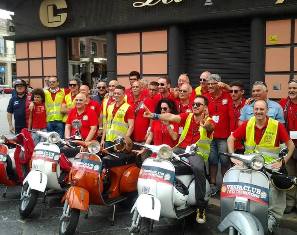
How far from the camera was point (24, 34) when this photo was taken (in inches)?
542

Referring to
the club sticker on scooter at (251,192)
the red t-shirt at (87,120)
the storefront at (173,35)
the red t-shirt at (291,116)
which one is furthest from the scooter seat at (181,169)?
the storefront at (173,35)

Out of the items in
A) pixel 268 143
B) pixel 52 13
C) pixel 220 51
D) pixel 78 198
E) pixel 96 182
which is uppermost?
pixel 52 13

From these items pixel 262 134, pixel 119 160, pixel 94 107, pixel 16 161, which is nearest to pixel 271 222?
pixel 262 134

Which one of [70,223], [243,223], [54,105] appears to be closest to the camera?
[243,223]

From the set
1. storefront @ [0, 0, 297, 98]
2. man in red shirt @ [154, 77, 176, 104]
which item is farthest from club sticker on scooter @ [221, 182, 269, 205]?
storefront @ [0, 0, 297, 98]

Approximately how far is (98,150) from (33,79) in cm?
1006

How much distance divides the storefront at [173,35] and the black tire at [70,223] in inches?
251

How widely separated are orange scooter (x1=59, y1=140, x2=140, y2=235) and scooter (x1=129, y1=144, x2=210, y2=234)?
676 millimetres

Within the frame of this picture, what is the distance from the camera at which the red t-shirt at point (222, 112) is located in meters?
6.07

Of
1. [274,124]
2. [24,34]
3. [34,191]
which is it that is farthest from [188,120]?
[24,34]

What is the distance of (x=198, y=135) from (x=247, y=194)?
4.50 feet

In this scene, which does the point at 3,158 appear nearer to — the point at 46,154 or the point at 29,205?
the point at 46,154

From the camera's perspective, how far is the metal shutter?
10078mm

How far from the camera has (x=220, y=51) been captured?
1040 centimetres
